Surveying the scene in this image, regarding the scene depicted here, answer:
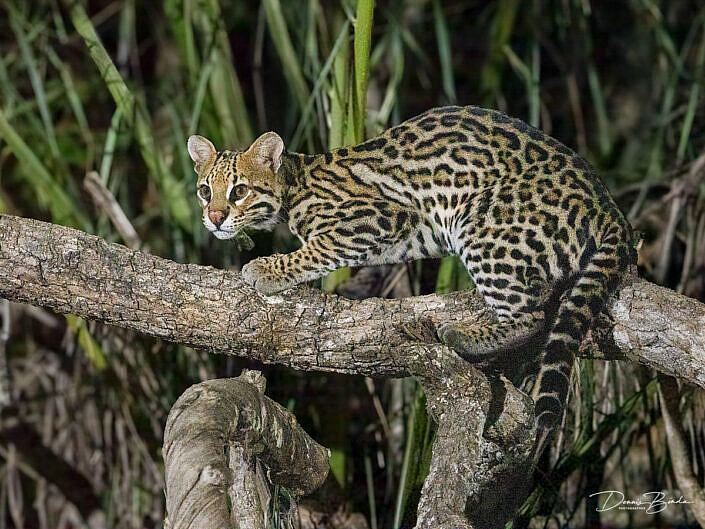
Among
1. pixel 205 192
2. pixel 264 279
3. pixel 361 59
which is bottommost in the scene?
pixel 264 279

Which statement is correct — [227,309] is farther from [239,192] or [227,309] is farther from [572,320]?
[572,320]

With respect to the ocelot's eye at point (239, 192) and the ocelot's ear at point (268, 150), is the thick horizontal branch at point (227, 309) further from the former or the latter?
the ocelot's ear at point (268, 150)

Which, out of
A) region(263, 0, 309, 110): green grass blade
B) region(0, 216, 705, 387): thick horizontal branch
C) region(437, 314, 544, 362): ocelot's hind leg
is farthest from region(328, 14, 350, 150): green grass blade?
region(437, 314, 544, 362): ocelot's hind leg

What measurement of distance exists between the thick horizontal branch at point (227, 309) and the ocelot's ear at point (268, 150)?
0.39 meters

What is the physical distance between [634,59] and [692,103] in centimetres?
295

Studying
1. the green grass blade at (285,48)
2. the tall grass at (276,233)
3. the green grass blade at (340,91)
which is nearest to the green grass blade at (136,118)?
the tall grass at (276,233)

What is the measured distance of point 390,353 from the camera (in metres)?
3.10

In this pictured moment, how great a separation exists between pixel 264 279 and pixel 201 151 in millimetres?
469

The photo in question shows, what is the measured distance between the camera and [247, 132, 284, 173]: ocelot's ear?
301 centimetres

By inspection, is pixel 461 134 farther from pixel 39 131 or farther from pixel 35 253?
pixel 39 131

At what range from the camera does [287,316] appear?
10.2 feet

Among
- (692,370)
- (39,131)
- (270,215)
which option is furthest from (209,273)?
(39,131)

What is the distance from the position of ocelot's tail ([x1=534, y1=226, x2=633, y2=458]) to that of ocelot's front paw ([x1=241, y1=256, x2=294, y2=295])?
90cm
